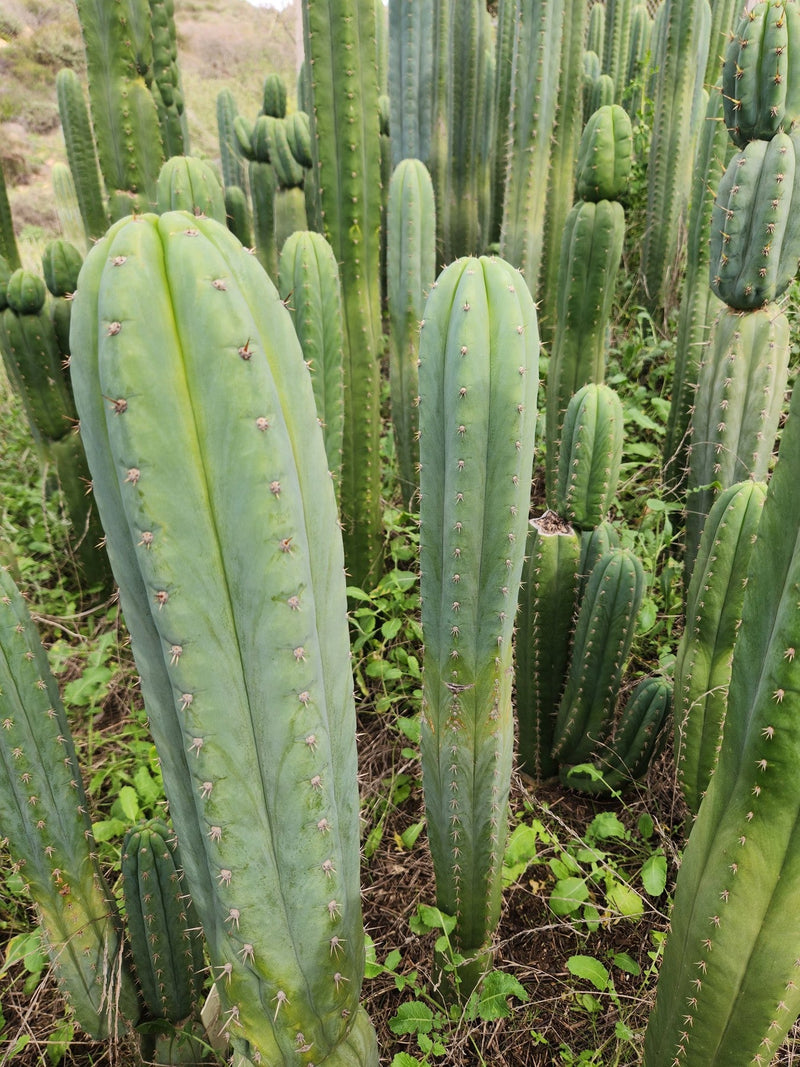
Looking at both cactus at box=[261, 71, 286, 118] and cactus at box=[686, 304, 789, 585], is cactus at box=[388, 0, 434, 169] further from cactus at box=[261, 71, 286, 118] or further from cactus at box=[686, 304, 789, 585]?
cactus at box=[686, 304, 789, 585]

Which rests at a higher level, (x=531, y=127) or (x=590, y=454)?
(x=531, y=127)

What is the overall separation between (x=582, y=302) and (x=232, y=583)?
88.1 inches

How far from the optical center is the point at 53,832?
1.53 metres

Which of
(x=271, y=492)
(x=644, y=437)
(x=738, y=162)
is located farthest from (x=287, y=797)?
(x=644, y=437)

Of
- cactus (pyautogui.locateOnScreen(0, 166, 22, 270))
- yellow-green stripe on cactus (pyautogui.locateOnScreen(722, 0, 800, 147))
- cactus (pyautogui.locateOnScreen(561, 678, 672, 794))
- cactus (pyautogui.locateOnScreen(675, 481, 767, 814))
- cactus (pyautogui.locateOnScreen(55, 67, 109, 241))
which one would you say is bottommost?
cactus (pyautogui.locateOnScreen(561, 678, 672, 794))

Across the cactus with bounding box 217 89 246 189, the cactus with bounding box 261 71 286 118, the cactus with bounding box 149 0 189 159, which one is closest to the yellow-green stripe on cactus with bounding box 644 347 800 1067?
the cactus with bounding box 149 0 189 159

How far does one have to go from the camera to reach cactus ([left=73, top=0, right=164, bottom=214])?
9.09ft

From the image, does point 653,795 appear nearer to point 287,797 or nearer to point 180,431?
point 287,797

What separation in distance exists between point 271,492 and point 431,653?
2.49 ft

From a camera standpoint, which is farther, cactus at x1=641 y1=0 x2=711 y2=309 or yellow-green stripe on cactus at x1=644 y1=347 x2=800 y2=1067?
cactus at x1=641 y1=0 x2=711 y2=309

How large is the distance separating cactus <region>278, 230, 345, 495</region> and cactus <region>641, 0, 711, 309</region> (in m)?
2.75

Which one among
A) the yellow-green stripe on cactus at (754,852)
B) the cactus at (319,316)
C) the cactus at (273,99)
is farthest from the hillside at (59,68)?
the yellow-green stripe on cactus at (754,852)

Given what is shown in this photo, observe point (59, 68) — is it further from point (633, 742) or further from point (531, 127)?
point (633, 742)

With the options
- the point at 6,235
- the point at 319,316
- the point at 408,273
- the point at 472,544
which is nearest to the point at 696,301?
the point at 408,273
